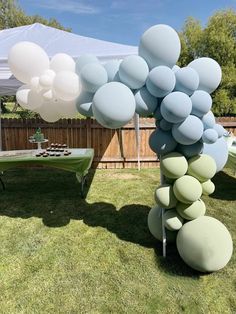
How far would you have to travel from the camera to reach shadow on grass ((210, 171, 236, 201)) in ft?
17.4

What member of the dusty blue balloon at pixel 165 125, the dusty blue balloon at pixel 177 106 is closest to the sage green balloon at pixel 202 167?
the dusty blue balloon at pixel 165 125

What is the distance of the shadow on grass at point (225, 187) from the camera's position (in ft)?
17.4

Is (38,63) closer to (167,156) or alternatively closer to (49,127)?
(167,156)

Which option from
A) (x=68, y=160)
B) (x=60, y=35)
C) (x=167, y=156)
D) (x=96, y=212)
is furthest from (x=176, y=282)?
(x=60, y=35)

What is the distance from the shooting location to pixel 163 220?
317cm

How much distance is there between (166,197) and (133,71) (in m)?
1.34

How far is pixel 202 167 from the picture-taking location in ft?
9.73

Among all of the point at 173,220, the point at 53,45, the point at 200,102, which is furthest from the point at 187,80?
the point at 53,45

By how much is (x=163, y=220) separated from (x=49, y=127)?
4.92 metres

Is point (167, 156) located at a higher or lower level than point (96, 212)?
→ higher

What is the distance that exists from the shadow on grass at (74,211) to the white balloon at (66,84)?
6.35ft

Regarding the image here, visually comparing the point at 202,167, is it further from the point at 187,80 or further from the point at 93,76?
the point at 93,76

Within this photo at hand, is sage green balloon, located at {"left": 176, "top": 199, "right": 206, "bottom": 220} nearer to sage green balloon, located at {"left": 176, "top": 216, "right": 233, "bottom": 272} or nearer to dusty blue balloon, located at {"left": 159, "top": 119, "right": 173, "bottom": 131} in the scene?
sage green balloon, located at {"left": 176, "top": 216, "right": 233, "bottom": 272}

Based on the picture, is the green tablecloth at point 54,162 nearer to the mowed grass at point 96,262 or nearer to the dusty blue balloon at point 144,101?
the mowed grass at point 96,262
